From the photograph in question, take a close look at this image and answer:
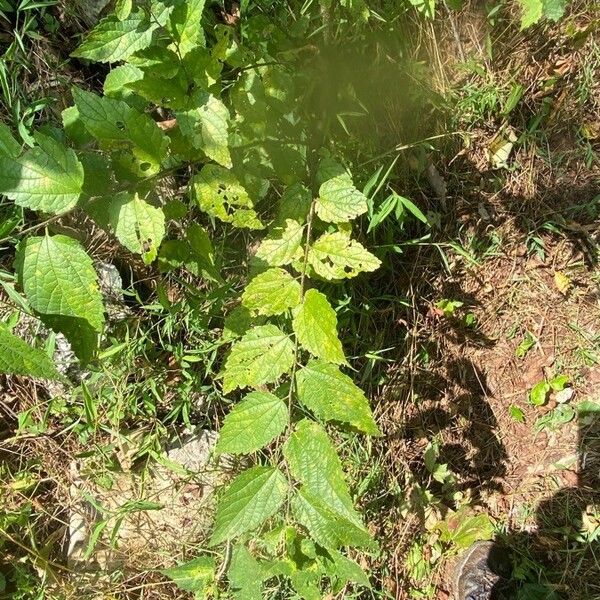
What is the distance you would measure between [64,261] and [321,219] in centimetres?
72

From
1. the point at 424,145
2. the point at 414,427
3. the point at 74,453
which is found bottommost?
the point at 414,427

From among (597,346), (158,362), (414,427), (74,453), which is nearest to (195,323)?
(158,362)

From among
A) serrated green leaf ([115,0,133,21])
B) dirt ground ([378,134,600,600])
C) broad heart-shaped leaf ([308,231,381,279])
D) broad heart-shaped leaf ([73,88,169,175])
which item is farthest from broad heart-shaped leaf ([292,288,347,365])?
dirt ground ([378,134,600,600])

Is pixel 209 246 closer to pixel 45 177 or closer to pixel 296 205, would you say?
pixel 296 205

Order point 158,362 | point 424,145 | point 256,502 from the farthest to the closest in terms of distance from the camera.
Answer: point 158,362
point 424,145
point 256,502

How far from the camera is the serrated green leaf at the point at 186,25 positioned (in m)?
1.29

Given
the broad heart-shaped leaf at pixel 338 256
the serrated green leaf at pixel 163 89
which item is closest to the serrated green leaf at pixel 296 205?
the broad heart-shaped leaf at pixel 338 256

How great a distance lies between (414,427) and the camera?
2781 mm

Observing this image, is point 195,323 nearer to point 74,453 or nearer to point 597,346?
point 74,453

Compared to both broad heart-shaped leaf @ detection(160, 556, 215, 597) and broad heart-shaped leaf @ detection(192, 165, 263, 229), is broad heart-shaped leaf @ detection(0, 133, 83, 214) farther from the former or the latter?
broad heart-shaped leaf @ detection(160, 556, 215, 597)

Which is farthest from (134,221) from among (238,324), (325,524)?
(325,524)

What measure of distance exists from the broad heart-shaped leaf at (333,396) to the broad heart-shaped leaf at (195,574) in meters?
0.61

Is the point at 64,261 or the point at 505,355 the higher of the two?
the point at 64,261

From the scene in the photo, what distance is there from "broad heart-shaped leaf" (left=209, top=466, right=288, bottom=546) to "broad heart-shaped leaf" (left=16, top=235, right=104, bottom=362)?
47cm
